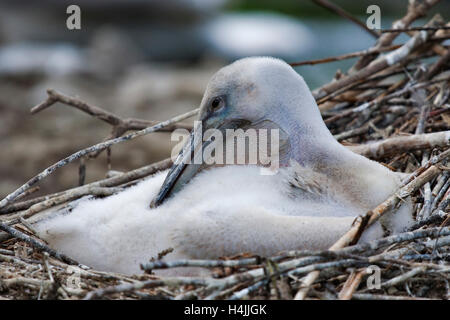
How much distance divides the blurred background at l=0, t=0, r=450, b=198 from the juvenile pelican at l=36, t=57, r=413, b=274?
3.82 meters

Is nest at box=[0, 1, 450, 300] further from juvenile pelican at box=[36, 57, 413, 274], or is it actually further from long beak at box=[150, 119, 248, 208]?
long beak at box=[150, 119, 248, 208]

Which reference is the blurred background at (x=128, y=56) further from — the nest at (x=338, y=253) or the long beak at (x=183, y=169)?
the long beak at (x=183, y=169)

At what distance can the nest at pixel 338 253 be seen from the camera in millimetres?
2951

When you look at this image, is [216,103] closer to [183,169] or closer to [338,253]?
[183,169]

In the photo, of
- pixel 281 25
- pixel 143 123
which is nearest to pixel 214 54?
pixel 281 25

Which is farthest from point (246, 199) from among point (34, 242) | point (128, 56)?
point (128, 56)

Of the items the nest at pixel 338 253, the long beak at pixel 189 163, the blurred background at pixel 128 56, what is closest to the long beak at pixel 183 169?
the long beak at pixel 189 163

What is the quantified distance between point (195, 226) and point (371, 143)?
1.49 metres

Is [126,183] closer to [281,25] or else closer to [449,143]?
[449,143]

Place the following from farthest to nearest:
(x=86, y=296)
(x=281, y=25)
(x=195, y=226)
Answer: (x=281, y=25) → (x=195, y=226) → (x=86, y=296)

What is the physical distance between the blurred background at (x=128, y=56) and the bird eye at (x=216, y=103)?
3.83 meters

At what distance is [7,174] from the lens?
8047 mm

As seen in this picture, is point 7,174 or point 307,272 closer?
point 307,272
